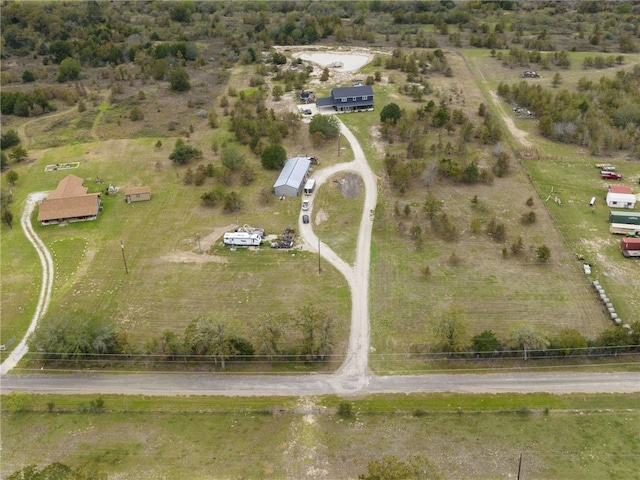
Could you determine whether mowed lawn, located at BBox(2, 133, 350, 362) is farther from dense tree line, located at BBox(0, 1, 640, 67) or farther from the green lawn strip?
dense tree line, located at BBox(0, 1, 640, 67)

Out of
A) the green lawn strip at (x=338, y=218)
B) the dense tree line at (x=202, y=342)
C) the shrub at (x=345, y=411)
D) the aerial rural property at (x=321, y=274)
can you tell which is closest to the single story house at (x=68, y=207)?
the aerial rural property at (x=321, y=274)

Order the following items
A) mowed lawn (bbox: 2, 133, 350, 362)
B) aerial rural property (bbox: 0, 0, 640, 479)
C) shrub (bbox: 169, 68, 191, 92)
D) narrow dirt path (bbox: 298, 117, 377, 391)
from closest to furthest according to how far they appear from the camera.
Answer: aerial rural property (bbox: 0, 0, 640, 479) < narrow dirt path (bbox: 298, 117, 377, 391) < mowed lawn (bbox: 2, 133, 350, 362) < shrub (bbox: 169, 68, 191, 92)

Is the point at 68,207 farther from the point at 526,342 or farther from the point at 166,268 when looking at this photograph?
the point at 526,342

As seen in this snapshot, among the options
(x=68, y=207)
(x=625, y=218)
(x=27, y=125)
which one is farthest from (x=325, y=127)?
(x=27, y=125)

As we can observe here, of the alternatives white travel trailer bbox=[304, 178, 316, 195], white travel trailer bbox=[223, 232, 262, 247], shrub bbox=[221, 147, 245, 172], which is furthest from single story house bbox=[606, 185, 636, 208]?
shrub bbox=[221, 147, 245, 172]

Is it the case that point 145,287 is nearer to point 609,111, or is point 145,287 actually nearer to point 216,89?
point 216,89

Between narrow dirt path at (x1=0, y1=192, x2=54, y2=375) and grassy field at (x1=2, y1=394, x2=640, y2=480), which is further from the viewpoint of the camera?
narrow dirt path at (x1=0, y1=192, x2=54, y2=375)
